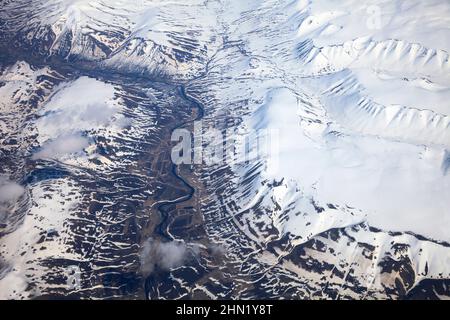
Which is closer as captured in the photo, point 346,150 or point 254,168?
point 346,150

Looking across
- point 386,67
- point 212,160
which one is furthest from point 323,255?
point 386,67

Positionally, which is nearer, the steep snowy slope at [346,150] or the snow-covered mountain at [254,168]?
the snow-covered mountain at [254,168]

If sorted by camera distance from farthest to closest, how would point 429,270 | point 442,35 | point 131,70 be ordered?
point 131,70, point 442,35, point 429,270

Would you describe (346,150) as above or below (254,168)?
above

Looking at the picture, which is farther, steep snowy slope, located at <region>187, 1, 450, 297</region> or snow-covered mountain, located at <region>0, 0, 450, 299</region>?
steep snowy slope, located at <region>187, 1, 450, 297</region>

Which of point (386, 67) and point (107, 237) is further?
point (386, 67)

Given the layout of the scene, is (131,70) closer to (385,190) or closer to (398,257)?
(385,190)
